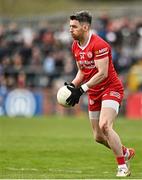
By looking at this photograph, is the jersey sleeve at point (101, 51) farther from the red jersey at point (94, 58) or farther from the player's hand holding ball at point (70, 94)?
the player's hand holding ball at point (70, 94)

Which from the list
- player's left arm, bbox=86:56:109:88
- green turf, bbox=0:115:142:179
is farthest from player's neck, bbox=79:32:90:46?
green turf, bbox=0:115:142:179

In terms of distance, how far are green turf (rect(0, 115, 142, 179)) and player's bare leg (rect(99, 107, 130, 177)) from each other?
8.1 inches

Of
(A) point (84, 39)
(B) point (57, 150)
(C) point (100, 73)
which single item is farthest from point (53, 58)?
(C) point (100, 73)

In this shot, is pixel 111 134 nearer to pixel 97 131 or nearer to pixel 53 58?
pixel 97 131

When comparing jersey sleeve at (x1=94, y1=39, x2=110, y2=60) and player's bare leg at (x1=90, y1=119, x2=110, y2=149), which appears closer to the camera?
jersey sleeve at (x1=94, y1=39, x2=110, y2=60)

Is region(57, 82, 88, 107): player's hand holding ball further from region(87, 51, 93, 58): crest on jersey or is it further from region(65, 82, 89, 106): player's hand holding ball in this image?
region(87, 51, 93, 58): crest on jersey

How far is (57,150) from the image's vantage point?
18.4 m

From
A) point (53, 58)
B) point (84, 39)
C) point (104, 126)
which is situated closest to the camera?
point (104, 126)

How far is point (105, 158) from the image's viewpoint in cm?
1683

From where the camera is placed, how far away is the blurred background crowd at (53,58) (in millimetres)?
33500

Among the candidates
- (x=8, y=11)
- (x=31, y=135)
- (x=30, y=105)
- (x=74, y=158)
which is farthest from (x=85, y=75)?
(x=8, y=11)

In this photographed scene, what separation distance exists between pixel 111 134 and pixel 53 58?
21.7m

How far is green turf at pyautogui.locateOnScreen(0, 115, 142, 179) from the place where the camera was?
1391 centimetres

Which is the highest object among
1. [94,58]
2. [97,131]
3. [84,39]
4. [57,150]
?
[84,39]
